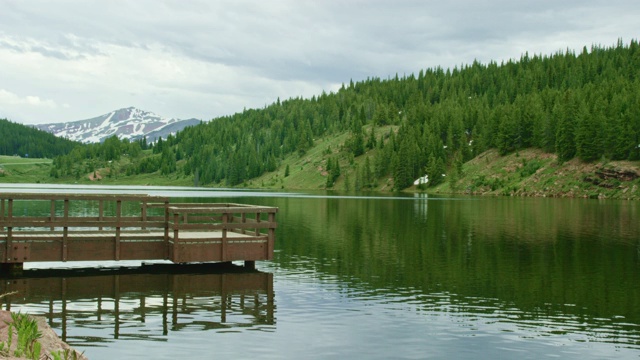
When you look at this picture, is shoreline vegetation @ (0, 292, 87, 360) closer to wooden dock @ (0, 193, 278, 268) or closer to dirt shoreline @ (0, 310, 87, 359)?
dirt shoreline @ (0, 310, 87, 359)

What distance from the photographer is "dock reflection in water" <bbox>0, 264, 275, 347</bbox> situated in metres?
23.3

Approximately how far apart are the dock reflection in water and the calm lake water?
71mm

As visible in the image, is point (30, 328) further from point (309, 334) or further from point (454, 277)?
point (454, 277)

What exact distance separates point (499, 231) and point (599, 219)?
25.0 meters

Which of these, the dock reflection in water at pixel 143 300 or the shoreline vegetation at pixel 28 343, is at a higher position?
the shoreline vegetation at pixel 28 343

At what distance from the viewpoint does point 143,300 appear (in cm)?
2833

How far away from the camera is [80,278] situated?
33469mm

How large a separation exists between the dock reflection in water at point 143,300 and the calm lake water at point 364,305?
0.23ft

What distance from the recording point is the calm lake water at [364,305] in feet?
69.5

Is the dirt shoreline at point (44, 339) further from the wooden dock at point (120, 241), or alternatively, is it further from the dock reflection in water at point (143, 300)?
the wooden dock at point (120, 241)

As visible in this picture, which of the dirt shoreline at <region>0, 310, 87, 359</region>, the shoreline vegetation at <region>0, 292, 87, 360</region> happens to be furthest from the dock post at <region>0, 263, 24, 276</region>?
the shoreline vegetation at <region>0, 292, 87, 360</region>

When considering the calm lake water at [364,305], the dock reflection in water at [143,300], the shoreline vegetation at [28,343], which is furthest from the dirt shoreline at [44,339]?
the dock reflection in water at [143,300]

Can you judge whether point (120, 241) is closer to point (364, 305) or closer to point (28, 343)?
point (364, 305)

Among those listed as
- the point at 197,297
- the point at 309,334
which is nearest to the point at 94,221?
the point at 197,297
